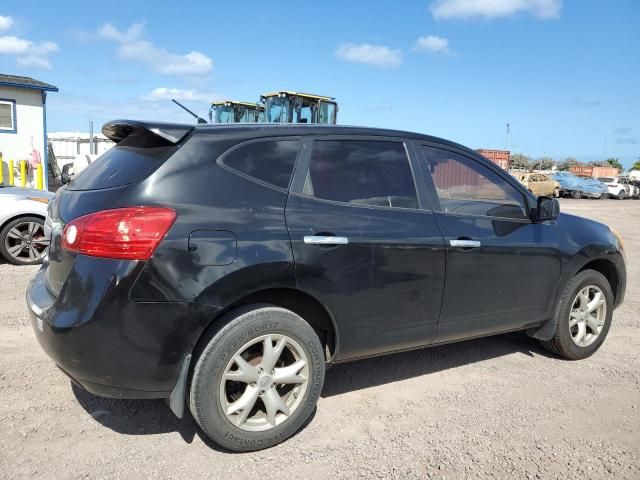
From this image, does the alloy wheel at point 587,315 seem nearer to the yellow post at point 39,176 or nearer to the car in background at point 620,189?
the yellow post at point 39,176

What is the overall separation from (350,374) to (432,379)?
0.61 meters

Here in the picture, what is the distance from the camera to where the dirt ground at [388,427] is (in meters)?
2.75

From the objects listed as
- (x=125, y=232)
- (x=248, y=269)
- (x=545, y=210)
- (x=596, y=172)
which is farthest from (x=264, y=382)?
(x=596, y=172)

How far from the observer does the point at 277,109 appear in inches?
658

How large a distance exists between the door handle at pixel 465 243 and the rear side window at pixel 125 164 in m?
1.84

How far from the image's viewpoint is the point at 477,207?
377 centimetres

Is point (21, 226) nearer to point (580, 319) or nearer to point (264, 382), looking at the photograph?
point (264, 382)

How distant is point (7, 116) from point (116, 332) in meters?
17.0

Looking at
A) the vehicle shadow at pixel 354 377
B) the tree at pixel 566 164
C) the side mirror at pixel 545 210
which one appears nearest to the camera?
the vehicle shadow at pixel 354 377

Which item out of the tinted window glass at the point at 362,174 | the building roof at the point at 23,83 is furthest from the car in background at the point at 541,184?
the tinted window glass at the point at 362,174

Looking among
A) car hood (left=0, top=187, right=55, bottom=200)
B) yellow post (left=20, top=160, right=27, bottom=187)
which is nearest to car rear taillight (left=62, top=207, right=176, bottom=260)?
car hood (left=0, top=187, right=55, bottom=200)

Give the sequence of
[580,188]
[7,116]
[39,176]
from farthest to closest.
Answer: [580,188]
[39,176]
[7,116]

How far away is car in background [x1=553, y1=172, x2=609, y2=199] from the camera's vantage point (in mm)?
35031

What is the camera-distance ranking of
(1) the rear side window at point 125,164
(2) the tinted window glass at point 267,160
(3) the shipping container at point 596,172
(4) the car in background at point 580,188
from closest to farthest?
1. (1) the rear side window at point 125,164
2. (2) the tinted window glass at point 267,160
3. (4) the car in background at point 580,188
4. (3) the shipping container at point 596,172
